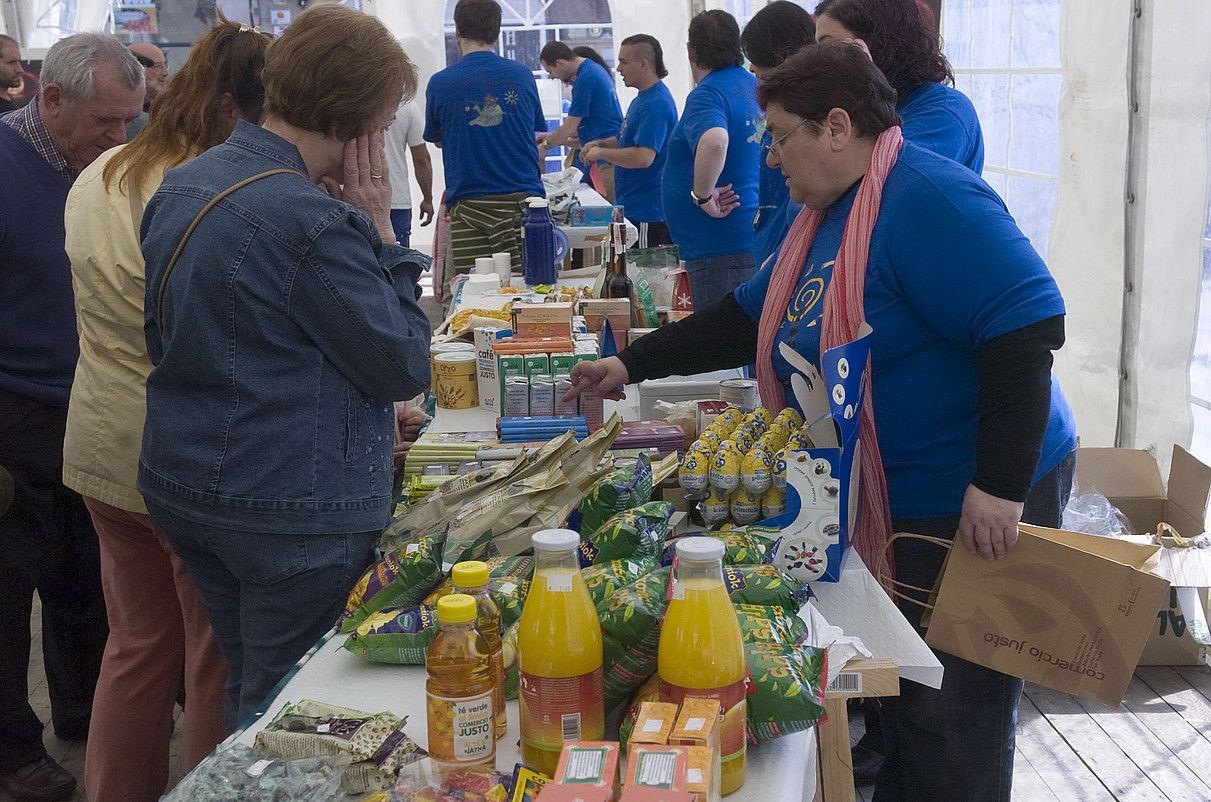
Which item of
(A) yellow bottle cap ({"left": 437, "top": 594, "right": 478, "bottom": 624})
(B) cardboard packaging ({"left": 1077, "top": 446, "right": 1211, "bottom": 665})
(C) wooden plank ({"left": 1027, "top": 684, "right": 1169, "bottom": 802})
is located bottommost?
(C) wooden plank ({"left": 1027, "top": 684, "right": 1169, "bottom": 802})

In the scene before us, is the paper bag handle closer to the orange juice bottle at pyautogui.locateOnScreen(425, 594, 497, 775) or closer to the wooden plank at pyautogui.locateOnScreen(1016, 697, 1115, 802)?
the orange juice bottle at pyautogui.locateOnScreen(425, 594, 497, 775)

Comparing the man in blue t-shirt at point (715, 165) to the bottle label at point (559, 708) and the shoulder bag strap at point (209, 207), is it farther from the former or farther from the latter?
the bottle label at point (559, 708)

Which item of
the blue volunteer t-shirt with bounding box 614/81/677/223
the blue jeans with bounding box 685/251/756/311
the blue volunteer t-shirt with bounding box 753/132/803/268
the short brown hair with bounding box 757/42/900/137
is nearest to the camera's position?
the short brown hair with bounding box 757/42/900/137

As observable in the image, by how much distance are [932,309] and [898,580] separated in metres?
0.52

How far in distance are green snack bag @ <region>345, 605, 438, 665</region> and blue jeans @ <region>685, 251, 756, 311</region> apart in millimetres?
3442

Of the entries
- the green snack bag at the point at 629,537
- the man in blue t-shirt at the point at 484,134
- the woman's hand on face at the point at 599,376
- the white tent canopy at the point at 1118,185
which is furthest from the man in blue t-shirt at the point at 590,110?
the green snack bag at the point at 629,537

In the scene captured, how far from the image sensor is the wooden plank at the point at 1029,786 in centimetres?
279

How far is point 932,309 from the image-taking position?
182cm

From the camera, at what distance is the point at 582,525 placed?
1.81 metres

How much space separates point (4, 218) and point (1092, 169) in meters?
3.34

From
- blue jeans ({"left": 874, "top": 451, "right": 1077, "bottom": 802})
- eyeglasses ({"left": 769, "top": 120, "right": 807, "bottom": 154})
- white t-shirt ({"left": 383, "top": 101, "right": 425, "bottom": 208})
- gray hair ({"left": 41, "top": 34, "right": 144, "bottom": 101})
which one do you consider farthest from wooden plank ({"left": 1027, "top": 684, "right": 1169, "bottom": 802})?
white t-shirt ({"left": 383, "top": 101, "right": 425, "bottom": 208})

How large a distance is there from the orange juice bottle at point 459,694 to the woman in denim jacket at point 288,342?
566mm

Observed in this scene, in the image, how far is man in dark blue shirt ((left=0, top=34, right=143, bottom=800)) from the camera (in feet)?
8.30

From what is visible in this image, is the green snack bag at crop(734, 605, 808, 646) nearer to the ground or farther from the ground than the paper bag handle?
farther from the ground
